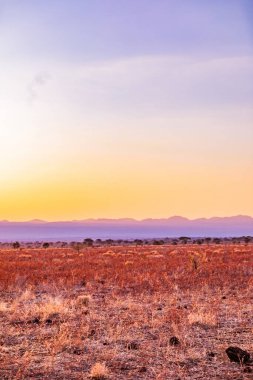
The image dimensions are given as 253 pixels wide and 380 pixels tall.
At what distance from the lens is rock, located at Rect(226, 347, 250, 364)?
31.9ft

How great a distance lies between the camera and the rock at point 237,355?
9718 mm

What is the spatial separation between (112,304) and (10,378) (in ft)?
27.3

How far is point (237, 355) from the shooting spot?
976cm

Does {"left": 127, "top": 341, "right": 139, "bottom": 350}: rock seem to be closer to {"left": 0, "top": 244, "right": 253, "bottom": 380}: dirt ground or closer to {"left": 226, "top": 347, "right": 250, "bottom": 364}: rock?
{"left": 0, "top": 244, "right": 253, "bottom": 380}: dirt ground

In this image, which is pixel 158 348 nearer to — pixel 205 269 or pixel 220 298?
pixel 220 298

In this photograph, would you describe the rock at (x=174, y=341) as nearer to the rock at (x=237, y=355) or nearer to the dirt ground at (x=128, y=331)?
the dirt ground at (x=128, y=331)

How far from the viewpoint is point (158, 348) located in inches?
428

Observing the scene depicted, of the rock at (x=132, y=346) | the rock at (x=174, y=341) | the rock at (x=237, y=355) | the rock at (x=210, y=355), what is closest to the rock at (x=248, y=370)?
the rock at (x=237, y=355)

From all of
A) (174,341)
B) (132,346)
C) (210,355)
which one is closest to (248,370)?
(210,355)

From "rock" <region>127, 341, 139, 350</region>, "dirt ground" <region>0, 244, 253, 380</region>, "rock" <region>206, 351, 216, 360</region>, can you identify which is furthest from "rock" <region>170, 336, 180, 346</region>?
"rock" <region>206, 351, 216, 360</region>

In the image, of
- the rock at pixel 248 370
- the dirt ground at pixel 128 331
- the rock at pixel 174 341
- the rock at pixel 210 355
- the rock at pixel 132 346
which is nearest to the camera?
the rock at pixel 248 370

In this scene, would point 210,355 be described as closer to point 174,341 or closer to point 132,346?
point 174,341

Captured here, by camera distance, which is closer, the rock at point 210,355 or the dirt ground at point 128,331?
the dirt ground at point 128,331

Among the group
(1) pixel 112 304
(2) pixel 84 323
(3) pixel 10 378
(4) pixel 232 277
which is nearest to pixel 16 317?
(2) pixel 84 323
